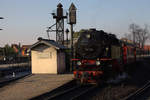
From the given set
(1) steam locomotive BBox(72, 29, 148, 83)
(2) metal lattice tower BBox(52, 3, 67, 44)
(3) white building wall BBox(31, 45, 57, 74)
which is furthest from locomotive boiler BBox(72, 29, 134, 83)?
(2) metal lattice tower BBox(52, 3, 67, 44)

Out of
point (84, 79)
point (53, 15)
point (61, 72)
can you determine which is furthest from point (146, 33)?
point (84, 79)

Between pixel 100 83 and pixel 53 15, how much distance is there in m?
20.4

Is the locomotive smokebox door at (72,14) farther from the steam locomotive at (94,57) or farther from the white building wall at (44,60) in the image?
the steam locomotive at (94,57)

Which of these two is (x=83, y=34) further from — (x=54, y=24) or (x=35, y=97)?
(x=54, y=24)

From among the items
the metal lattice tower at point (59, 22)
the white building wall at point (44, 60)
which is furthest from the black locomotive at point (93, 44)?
the metal lattice tower at point (59, 22)

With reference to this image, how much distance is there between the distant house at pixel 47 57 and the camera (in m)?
19.3

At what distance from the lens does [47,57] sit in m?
19.6

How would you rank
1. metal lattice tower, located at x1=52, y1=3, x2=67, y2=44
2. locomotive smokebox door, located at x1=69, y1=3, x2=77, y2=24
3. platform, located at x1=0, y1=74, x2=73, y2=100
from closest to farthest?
platform, located at x1=0, y1=74, x2=73, y2=100
locomotive smokebox door, located at x1=69, y1=3, x2=77, y2=24
metal lattice tower, located at x1=52, y1=3, x2=67, y2=44

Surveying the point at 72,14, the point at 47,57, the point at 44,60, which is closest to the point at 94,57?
the point at 47,57

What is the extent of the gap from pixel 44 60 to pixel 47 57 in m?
0.44

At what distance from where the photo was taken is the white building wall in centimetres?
1934

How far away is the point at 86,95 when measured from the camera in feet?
37.8

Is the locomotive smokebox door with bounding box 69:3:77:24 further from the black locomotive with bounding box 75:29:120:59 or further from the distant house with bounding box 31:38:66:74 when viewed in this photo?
the black locomotive with bounding box 75:29:120:59

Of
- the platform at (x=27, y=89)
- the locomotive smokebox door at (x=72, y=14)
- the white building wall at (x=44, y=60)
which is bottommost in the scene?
the platform at (x=27, y=89)
